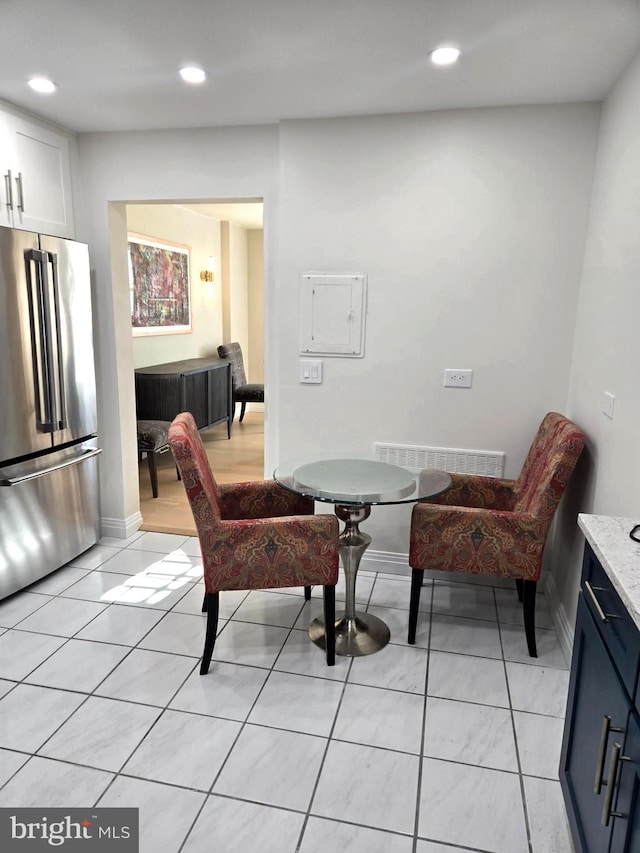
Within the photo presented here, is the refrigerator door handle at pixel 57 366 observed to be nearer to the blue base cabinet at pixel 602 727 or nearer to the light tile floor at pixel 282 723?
the light tile floor at pixel 282 723

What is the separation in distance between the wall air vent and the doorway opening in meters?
1.47

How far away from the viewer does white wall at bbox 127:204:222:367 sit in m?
5.32

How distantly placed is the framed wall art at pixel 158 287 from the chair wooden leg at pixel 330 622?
3375 mm

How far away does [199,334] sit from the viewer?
21.8 ft

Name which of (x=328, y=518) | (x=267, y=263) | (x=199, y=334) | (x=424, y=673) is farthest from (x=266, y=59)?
(x=199, y=334)

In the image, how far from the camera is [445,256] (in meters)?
2.82

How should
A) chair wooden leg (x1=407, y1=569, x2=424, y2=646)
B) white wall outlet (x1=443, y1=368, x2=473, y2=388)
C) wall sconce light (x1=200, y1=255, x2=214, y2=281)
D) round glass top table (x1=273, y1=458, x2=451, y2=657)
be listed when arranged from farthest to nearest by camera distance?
wall sconce light (x1=200, y1=255, x2=214, y2=281)
white wall outlet (x1=443, y1=368, x2=473, y2=388)
chair wooden leg (x1=407, y1=569, x2=424, y2=646)
round glass top table (x1=273, y1=458, x2=451, y2=657)

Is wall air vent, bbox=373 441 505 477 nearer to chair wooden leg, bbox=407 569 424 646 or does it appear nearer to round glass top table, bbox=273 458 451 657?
round glass top table, bbox=273 458 451 657

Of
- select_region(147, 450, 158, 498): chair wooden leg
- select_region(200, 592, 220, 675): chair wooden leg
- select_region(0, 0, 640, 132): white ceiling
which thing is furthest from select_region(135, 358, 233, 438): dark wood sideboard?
select_region(200, 592, 220, 675): chair wooden leg

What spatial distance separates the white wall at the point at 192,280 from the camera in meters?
5.32

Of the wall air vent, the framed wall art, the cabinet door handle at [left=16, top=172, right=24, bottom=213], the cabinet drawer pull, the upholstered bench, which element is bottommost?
the upholstered bench

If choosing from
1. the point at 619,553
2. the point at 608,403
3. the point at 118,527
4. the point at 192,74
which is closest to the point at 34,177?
the point at 192,74

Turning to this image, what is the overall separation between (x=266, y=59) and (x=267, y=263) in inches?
41.5

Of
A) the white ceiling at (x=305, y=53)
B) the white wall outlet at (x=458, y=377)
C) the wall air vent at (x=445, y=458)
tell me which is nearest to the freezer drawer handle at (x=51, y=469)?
the wall air vent at (x=445, y=458)
